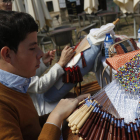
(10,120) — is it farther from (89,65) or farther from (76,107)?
(89,65)

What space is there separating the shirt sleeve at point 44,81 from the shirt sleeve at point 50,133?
2.17 ft

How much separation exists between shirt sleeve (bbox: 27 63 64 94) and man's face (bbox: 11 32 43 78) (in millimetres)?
623

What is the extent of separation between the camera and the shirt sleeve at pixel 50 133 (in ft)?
2.47

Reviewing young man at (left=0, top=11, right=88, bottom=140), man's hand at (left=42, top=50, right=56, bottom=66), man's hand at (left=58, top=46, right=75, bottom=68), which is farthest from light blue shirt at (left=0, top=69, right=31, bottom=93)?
man's hand at (left=42, top=50, right=56, bottom=66)

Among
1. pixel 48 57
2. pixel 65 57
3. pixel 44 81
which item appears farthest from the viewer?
pixel 48 57

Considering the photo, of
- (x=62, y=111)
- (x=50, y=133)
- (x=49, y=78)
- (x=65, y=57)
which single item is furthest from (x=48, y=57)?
(x=50, y=133)

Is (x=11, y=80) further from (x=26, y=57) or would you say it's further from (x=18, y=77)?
(x=26, y=57)

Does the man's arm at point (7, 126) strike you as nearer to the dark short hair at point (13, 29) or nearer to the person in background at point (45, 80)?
the dark short hair at point (13, 29)

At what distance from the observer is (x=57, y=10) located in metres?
11.6

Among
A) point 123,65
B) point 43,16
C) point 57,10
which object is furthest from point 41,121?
point 57,10

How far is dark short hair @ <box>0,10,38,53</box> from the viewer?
672 mm

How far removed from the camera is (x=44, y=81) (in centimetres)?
145

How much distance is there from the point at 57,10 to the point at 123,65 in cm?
1174

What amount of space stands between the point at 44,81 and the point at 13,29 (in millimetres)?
822
